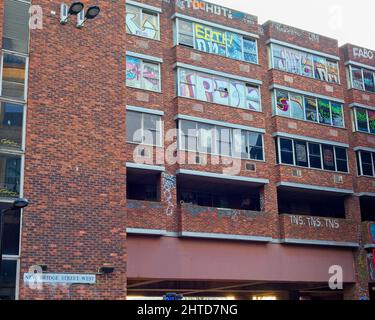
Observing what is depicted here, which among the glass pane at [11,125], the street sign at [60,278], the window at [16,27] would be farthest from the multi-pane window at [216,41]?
the street sign at [60,278]

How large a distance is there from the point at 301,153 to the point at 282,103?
2.92m

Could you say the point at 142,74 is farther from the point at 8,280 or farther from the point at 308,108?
the point at 8,280

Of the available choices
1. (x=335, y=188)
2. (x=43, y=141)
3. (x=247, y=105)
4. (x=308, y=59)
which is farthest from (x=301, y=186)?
(x=43, y=141)

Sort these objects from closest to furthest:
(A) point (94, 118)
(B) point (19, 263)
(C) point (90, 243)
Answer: (B) point (19, 263), (C) point (90, 243), (A) point (94, 118)

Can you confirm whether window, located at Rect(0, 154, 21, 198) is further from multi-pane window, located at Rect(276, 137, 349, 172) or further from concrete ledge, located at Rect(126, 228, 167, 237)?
multi-pane window, located at Rect(276, 137, 349, 172)

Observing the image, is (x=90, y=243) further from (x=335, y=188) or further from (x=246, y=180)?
(x=335, y=188)

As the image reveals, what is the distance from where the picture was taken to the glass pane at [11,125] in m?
18.5

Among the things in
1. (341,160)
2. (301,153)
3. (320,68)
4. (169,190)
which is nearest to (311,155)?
(301,153)

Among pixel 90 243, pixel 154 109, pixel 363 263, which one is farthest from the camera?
pixel 363 263

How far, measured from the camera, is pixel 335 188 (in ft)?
104

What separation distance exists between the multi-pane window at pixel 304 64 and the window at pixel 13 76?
1634 cm

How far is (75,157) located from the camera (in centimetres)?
1933

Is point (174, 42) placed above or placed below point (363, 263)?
above

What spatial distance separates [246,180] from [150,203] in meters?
5.73
